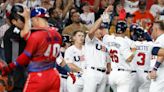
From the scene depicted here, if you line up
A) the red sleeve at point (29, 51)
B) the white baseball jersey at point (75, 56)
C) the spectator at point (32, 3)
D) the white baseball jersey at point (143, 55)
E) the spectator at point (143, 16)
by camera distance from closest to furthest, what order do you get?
1. the red sleeve at point (29, 51)
2. the white baseball jersey at point (143, 55)
3. the white baseball jersey at point (75, 56)
4. the spectator at point (143, 16)
5. the spectator at point (32, 3)

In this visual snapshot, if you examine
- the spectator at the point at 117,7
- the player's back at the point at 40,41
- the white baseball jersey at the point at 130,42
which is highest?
the player's back at the point at 40,41

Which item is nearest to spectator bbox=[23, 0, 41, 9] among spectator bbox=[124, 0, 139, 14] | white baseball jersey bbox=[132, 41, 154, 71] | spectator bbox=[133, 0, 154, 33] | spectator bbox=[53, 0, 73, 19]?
spectator bbox=[53, 0, 73, 19]

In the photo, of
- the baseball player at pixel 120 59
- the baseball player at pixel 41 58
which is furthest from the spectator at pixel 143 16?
the baseball player at pixel 41 58

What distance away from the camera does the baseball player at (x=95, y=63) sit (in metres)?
11.1

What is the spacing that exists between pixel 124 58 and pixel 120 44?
12.0 inches

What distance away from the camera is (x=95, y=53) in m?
11.1

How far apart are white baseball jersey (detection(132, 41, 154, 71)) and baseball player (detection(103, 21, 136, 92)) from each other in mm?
441

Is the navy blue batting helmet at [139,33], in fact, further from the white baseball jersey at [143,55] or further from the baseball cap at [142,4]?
the baseball cap at [142,4]

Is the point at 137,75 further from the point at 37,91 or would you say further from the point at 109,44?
the point at 37,91

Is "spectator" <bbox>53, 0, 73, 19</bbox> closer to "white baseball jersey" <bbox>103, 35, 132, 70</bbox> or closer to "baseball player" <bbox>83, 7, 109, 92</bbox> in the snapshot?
"baseball player" <bbox>83, 7, 109, 92</bbox>

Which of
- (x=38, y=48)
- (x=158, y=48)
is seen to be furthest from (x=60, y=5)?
(x=38, y=48)

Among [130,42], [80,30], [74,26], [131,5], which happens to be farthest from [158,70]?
[131,5]

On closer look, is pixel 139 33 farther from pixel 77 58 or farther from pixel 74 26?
pixel 74 26

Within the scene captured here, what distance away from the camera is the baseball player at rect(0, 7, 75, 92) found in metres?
7.82
